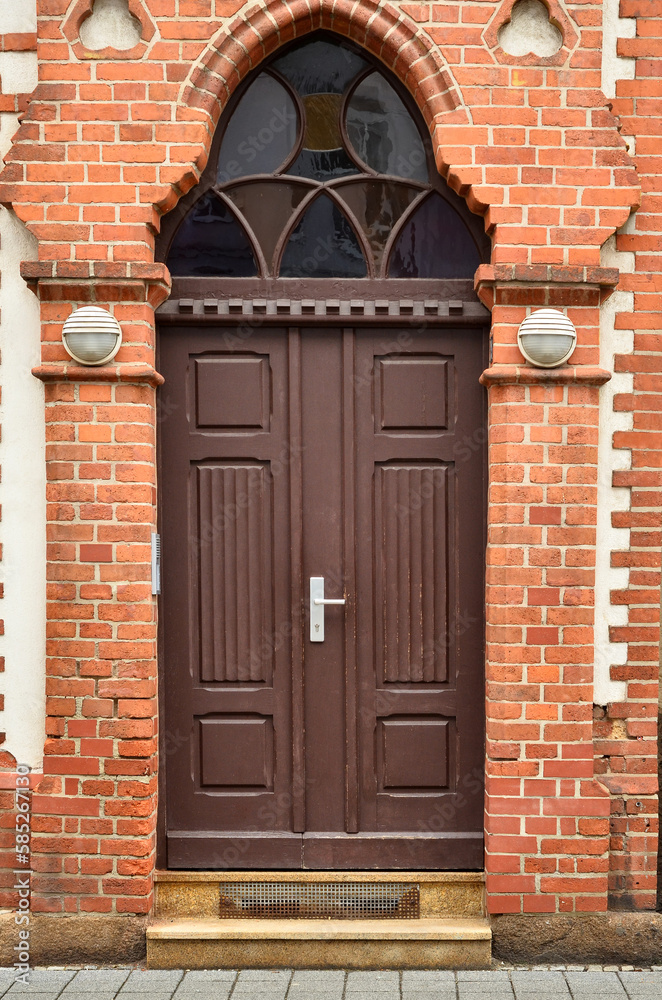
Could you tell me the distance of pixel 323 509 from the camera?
416 centimetres

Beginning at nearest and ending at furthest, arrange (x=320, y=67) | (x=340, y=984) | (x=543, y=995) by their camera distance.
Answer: (x=543, y=995), (x=340, y=984), (x=320, y=67)

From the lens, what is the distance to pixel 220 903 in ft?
13.4

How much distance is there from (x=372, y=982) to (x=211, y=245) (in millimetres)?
3347

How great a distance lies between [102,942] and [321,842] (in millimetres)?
1053

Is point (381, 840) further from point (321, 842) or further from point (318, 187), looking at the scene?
point (318, 187)

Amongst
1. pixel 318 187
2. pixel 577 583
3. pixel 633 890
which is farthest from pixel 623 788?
pixel 318 187

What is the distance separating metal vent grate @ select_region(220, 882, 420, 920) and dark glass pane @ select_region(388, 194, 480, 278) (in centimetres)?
284

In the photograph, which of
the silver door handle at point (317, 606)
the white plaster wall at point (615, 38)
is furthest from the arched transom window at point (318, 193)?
the silver door handle at point (317, 606)

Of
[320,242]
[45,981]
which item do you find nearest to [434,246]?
[320,242]

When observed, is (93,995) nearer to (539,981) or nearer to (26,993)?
(26,993)

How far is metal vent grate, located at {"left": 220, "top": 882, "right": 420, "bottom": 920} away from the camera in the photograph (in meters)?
4.05

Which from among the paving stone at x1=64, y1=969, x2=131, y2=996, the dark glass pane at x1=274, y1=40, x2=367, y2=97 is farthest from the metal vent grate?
the dark glass pane at x1=274, y1=40, x2=367, y2=97

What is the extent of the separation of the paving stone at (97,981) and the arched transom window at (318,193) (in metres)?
3.15

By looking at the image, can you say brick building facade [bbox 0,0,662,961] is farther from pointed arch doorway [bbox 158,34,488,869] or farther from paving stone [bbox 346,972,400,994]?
paving stone [bbox 346,972,400,994]
